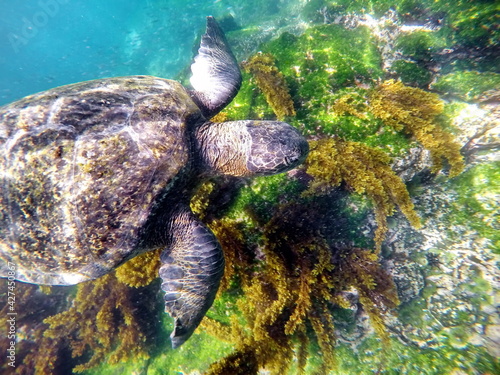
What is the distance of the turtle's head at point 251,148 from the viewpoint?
2756 mm

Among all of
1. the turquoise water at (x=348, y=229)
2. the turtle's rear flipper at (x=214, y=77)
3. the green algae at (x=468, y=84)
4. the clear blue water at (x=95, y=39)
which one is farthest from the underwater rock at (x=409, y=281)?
the clear blue water at (x=95, y=39)

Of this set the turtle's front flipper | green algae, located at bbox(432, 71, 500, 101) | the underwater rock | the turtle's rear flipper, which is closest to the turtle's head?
the turtle's rear flipper

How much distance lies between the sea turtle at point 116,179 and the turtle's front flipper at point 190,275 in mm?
11

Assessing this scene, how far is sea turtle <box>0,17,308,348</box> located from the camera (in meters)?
2.35

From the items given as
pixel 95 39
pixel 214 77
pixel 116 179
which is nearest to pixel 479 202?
pixel 214 77

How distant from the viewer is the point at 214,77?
3.67 metres

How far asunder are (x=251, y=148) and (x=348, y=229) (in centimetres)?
184

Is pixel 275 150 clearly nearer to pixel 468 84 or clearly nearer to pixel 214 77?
pixel 214 77

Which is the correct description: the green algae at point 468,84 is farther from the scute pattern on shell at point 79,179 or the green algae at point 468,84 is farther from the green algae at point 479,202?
the scute pattern on shell at point 79,179

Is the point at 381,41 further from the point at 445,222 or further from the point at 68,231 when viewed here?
the point at 68,231

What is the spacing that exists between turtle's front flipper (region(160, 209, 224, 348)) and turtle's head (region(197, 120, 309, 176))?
804mm

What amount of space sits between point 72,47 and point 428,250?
60328 mm

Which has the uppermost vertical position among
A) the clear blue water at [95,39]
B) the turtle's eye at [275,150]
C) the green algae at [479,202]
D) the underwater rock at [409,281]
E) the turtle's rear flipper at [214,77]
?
the clear blue water at [95,39]

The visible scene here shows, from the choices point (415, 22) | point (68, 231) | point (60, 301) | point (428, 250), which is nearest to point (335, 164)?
point (428, 250)
